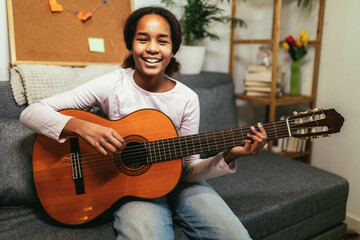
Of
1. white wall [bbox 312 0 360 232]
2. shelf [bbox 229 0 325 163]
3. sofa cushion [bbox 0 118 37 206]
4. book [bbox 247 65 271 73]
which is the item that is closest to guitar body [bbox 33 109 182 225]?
sofa cushion [bbox 0 118 37 206]

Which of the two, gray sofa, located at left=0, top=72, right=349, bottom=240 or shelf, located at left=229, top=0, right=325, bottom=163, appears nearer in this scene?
gray sofa, located at left=0, top=72, right=349, bottom=240

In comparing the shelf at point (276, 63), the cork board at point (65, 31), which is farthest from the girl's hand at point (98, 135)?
the shelf at point (276, 63)

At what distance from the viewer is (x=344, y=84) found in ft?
6.22

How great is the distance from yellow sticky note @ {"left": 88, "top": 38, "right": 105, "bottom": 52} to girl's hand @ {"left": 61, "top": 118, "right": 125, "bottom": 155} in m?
0.80

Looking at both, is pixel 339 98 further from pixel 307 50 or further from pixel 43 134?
pixel 43 134

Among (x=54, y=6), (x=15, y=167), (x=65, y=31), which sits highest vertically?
(x=54, y=6)

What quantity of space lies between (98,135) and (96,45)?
864 mm

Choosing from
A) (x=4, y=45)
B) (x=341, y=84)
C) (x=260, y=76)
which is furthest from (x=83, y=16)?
(x=341, y=84)

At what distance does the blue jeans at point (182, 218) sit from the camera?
98 centimetres

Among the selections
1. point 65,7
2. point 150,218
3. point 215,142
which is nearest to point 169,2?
point 65,7

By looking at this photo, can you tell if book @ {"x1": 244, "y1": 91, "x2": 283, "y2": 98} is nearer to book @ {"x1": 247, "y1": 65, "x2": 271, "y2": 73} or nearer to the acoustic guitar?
book @ {"x1": 247, "y1": 65, "x2": 271, "y2": 73}

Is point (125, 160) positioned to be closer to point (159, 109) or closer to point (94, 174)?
point (94, 174)

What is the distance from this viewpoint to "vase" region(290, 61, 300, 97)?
2.10 meters

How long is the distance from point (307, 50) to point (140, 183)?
169cm
